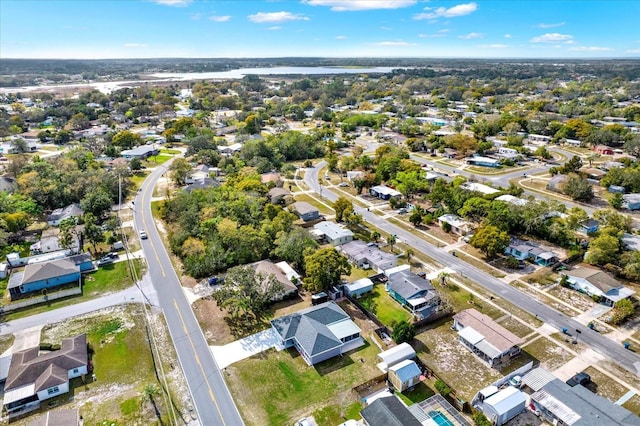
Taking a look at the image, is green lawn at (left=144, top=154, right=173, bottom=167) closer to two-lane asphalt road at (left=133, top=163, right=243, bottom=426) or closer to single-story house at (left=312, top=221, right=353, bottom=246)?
two-lane asphalt road at (left=133, top=163, right=243, bottom=426)

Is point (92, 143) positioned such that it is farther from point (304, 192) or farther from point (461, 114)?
point (461, 114)

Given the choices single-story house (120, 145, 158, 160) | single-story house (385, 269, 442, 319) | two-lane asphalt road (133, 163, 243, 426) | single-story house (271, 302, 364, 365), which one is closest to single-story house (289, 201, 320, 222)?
two-lane asphalt road (133, 163, 243, 426)

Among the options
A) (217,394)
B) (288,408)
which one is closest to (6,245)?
(217,394)

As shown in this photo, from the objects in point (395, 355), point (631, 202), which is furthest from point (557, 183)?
point (395, 355)

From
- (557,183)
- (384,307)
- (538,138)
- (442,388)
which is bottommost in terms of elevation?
(384,307)

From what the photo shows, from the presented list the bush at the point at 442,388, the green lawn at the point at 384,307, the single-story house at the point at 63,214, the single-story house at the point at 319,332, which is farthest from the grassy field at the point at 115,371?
the single-story house at the point at 63,214

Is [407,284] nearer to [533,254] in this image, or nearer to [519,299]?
[519,299]
